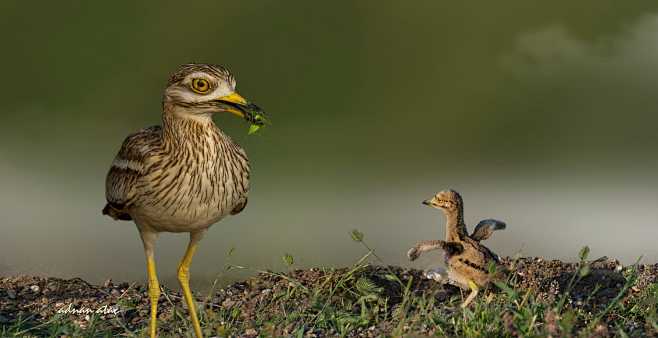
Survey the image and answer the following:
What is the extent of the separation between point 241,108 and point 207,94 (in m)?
0.32

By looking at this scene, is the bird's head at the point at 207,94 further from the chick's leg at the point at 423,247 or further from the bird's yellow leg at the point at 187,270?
the chick's leg at the point at 423,247

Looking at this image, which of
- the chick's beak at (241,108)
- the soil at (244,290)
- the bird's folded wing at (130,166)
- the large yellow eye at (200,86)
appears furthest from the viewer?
the soil at (244,290)

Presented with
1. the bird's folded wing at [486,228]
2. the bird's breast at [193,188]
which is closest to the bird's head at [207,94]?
the bird's breast at [193,188]

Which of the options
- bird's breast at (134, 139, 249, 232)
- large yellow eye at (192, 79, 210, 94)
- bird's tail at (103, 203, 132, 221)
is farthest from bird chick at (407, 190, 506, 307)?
bird's tail at (103, 203, 132, 221)

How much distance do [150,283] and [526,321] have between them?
3104 mm

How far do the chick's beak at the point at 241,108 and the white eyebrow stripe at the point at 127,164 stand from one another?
0.88m

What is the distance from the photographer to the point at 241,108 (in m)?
7.47

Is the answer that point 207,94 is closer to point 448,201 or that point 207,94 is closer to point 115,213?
point 115,213

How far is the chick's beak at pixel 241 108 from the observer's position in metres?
7.41

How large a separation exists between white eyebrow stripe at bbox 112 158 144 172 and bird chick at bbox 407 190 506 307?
2272 mm

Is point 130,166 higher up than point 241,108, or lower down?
lower down

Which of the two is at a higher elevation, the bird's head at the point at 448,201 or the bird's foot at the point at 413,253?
the bird's head at the point at 448,201

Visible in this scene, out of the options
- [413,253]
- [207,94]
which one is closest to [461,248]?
[413,253]

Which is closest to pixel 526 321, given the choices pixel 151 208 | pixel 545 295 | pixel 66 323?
pixel 545 295
